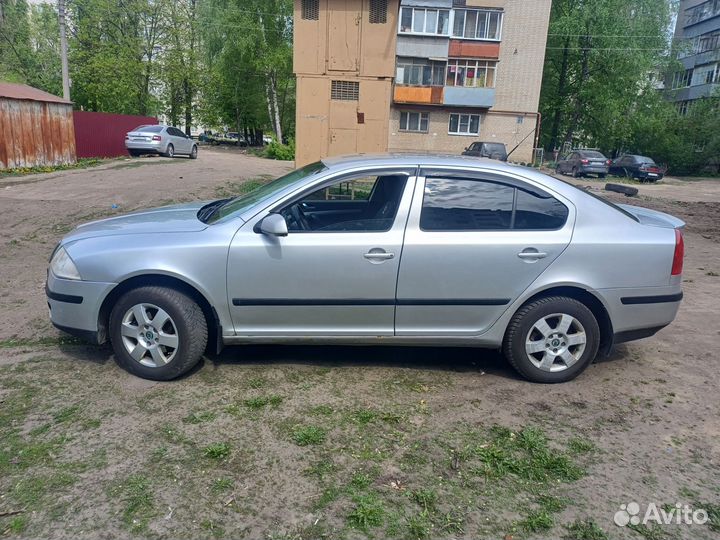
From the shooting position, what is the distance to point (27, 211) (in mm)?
10453

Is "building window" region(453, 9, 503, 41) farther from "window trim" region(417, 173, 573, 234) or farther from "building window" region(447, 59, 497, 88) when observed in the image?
"window trim" region(417, 173, 573, 234)

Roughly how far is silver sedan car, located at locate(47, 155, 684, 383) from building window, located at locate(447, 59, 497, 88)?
37.1 metres

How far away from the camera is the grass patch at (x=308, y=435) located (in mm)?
3248

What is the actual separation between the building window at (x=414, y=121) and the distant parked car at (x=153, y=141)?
19.9 meters

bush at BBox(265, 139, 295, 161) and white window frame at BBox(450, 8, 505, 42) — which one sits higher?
white window frame at BBox(450, 8, 505, 42)

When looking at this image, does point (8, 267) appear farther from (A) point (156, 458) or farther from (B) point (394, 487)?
(B) point (394, 487)

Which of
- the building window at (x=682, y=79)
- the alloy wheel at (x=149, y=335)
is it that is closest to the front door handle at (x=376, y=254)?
the alloy wheel at (x=149, y=335)

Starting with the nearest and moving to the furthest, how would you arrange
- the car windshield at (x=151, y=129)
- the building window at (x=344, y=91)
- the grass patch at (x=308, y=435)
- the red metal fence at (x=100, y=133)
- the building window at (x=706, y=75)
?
the grass patch at (x=308, y=435), the building window at (x=344, y=91), the red metal fence at (x=100, y=133), the car windshield at (x=151, y=129), the building window at (x=706, y=75)

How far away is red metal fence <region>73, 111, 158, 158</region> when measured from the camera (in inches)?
907

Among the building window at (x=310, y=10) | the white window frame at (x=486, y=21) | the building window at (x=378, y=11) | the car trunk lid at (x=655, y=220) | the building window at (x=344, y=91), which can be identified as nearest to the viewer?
the car trunk lid at (x=655, y=220)

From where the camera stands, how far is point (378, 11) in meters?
17.5

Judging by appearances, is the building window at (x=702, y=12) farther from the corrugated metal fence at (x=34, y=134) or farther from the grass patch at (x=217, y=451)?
the grass patch at (x=217, y=451)

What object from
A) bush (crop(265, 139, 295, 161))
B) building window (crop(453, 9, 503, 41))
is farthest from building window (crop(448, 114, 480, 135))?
bush (crop(265, 139, 295, 161))

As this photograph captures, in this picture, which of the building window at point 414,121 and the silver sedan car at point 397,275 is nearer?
the silver sedan car at point 397,275
